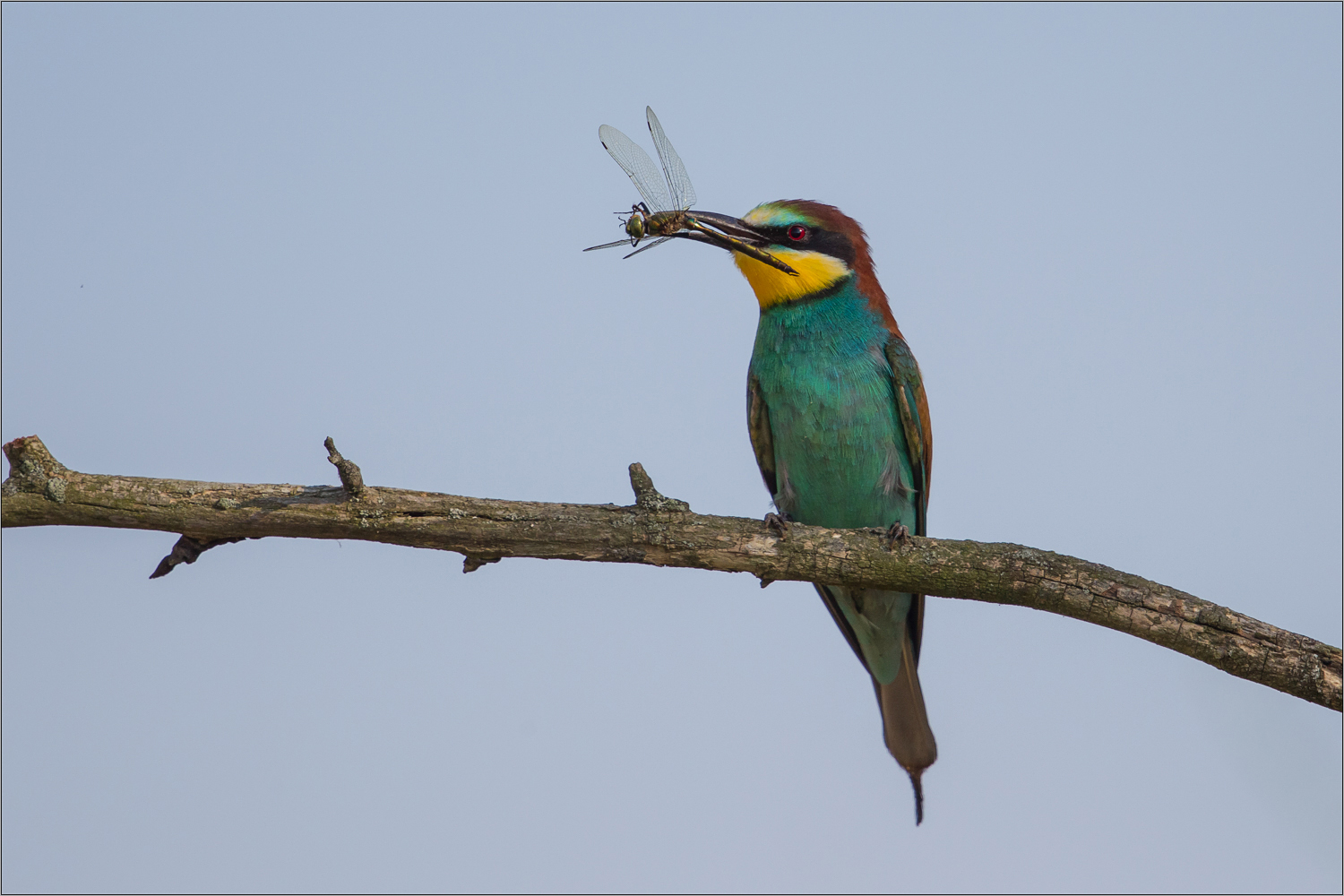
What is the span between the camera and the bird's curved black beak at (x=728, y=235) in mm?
4430

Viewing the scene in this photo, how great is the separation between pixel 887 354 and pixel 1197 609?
1680 millimetres

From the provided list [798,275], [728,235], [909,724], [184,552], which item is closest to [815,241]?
[798,275]

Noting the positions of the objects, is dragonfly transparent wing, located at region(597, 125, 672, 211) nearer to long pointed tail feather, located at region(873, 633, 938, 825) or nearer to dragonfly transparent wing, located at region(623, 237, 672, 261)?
dragonfly transparent wing, located at region(623, 237, 672, 261)

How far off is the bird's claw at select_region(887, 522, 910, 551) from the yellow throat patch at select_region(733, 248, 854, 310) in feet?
4.07

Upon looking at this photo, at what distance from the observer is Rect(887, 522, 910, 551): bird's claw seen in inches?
134

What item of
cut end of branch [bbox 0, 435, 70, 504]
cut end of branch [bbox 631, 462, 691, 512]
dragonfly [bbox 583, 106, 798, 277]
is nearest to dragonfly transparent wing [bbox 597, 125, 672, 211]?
dragonfly [bbox 583, 106, 798, 277]

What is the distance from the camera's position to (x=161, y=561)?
3.12m

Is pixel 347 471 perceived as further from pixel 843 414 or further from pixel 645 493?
pixel 843 414

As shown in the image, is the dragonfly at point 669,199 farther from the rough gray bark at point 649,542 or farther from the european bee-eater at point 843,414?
the rough gray bark at point 649,542

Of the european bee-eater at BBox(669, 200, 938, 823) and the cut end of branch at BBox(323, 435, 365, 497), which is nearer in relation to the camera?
the cut end of branch at BBox(323, 435, 365, 497)

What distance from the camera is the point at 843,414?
4.22 m

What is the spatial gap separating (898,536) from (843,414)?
0.85m

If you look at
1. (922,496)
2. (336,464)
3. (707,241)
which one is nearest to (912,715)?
(922,496)

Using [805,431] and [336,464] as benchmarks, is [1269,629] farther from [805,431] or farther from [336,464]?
[336,464]
